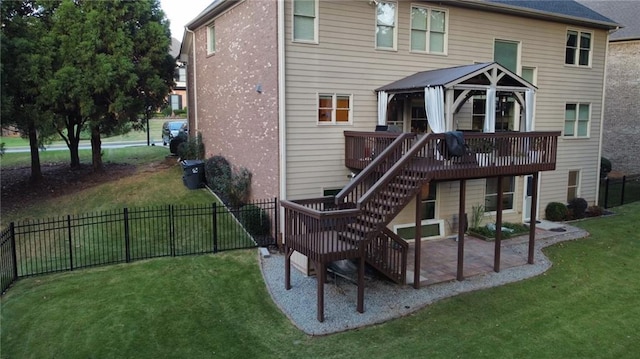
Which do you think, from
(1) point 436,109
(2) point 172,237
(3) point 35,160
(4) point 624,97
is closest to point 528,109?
(1) point 436,109

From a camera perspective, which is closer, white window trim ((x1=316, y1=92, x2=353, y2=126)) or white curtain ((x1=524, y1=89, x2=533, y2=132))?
white curtain ((x1=524, y1=89, x2=533, y2=132))

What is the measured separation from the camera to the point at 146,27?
20.6m

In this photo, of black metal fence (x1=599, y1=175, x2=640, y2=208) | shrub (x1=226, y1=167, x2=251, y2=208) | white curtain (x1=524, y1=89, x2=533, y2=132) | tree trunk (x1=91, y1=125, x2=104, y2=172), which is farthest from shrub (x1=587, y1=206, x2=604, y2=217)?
tree trunk (x1=91, y1=125, x2=104, y2=172)

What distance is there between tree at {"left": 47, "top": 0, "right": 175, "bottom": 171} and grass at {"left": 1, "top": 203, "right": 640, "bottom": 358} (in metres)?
9.32

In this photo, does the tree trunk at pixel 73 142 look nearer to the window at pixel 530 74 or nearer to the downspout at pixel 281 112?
the downspout at pixel 281 112

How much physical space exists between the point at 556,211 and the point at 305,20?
38.6 feet

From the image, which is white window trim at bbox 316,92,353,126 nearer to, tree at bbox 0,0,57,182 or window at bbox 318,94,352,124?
window at bbox 318,94,352,124

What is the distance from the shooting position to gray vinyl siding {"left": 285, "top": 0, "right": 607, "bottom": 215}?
13.1m

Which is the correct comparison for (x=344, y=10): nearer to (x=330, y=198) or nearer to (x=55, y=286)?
(x=330, y=198)

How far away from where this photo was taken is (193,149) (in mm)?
21906

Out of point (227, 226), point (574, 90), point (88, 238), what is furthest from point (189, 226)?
point (574, 90)

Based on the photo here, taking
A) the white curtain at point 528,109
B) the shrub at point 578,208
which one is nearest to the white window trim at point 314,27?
the white curtain at point 528,109

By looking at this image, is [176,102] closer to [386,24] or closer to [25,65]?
[25,65]

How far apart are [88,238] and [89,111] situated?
6.61 metres
